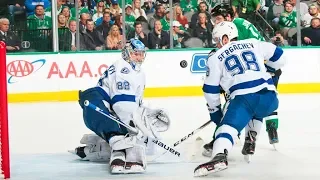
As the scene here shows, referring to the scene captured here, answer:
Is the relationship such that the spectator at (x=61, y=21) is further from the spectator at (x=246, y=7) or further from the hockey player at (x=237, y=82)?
the hockey player at (x=237, y=82)

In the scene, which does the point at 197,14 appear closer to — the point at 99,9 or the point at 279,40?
the point at 279,40

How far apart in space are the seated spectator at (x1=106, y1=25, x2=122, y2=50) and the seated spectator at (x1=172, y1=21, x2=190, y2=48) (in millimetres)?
693

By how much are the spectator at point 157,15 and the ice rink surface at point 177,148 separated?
1801 mm

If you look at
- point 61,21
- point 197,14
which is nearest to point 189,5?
point 197,14

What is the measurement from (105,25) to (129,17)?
32cm

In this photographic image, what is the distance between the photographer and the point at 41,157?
4949 mm

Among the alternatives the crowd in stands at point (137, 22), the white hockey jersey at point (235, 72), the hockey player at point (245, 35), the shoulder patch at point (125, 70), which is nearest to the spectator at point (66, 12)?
the crowd in stands at point (137, 22)

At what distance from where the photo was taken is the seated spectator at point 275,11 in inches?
397

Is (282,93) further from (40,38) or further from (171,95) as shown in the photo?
(40,38)

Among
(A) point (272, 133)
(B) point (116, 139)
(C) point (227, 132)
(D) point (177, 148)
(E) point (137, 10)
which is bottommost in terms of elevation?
(D) point (177, 148)

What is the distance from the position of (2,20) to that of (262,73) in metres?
5.83

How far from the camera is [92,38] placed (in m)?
9.70

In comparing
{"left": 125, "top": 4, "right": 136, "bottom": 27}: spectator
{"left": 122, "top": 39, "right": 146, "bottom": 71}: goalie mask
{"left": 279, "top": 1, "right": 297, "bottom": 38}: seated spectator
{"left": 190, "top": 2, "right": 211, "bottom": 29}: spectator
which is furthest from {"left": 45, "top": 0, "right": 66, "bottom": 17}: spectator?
{"left": 122, "top": 39, "right": 146, "bottom": 71}: goalie mask

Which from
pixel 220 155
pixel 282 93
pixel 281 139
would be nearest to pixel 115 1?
pixel 282 93
